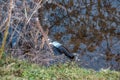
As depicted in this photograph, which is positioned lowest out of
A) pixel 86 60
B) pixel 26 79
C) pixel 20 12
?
pixel 86 60

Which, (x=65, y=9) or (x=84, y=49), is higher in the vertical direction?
(x=65, y=9)

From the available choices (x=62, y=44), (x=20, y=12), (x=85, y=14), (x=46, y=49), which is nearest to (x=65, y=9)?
(x=85, y=14)

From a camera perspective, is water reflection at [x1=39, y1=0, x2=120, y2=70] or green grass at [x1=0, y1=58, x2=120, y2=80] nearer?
green grass at [x1=0, y1=58, x2=120, y2=80]

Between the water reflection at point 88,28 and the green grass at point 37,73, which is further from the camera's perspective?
the water reflection at point 88,28

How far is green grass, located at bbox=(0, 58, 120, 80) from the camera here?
4592mm

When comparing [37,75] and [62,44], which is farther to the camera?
[62,44]

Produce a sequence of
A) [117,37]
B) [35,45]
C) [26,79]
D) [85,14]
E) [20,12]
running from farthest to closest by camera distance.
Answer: [85,14] → [117,37] → [35,45] → [20,12] → [26,79]

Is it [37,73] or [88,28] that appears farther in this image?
[88,28]

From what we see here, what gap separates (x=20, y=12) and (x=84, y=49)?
7.05ft

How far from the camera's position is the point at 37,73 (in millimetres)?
4707

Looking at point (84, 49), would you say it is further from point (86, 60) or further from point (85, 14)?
point (85, 14)

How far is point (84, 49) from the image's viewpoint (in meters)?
7.20

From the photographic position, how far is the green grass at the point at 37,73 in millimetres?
4592

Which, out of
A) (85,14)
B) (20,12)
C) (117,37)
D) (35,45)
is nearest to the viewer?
(20,12)
